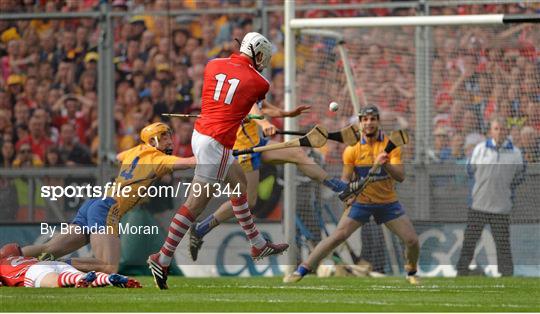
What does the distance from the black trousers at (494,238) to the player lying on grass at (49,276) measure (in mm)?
5241

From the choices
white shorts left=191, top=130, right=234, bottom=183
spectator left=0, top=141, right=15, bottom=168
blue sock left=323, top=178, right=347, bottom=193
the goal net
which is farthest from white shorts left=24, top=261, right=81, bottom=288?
spectator left=0, top=141, right=15, bottom=168

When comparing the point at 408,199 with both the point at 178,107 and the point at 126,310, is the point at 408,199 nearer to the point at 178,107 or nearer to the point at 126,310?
the point at 178,107

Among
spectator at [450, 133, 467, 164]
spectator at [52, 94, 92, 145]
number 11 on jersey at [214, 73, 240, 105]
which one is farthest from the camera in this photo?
spectator at [52, 94, 92, 145]

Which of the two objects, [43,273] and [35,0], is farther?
[35,0]

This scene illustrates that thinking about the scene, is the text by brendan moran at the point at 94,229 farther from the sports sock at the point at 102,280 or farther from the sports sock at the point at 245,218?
the sports sock at the point at 245,218

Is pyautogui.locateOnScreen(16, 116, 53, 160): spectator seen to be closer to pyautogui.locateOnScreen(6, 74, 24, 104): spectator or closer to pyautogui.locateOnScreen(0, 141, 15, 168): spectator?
pyautogui.locateOnScreen(0, 141, 15, 168): spectator

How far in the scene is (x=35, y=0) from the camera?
19203 mm

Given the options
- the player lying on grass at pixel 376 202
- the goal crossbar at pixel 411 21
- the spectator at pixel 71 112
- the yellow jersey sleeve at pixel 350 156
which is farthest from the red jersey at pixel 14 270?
the spectator at pixel 71 112

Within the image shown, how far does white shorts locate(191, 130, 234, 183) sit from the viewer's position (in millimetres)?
12391

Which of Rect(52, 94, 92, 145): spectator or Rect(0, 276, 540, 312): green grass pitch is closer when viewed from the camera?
Rect(0, 276, 540, 312): green grass pitch

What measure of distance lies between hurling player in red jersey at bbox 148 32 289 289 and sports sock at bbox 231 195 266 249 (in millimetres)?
373

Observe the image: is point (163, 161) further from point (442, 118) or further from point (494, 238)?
point (494, 238)

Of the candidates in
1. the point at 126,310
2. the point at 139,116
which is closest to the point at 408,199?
the point at 139,116

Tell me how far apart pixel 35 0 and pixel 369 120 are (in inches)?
247
